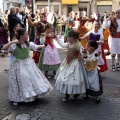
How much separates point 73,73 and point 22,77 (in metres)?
0.94

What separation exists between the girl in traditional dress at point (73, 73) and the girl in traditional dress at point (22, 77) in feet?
1.36

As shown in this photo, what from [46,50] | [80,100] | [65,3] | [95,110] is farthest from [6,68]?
[65,3]

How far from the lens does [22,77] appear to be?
4762 mm

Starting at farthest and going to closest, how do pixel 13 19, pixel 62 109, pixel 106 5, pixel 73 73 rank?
pixel 106 5 < pixel 13 19 < pixel 73 73 < pixel 62 109

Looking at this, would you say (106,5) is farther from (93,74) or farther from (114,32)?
(93,74)

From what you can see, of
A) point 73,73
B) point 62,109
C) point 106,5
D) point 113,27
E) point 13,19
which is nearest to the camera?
point 62,109

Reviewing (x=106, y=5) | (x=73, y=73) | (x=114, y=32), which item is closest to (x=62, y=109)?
(x=73, y=73)

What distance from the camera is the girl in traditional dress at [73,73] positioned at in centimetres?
483

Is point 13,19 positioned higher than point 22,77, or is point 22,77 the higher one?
point 13,19

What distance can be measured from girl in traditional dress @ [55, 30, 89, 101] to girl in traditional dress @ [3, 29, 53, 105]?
1.36ft

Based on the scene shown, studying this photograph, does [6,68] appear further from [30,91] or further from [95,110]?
[95,110]

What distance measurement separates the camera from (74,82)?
15.8 ft

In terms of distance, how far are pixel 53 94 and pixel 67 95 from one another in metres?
0.49

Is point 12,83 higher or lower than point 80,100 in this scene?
higher
